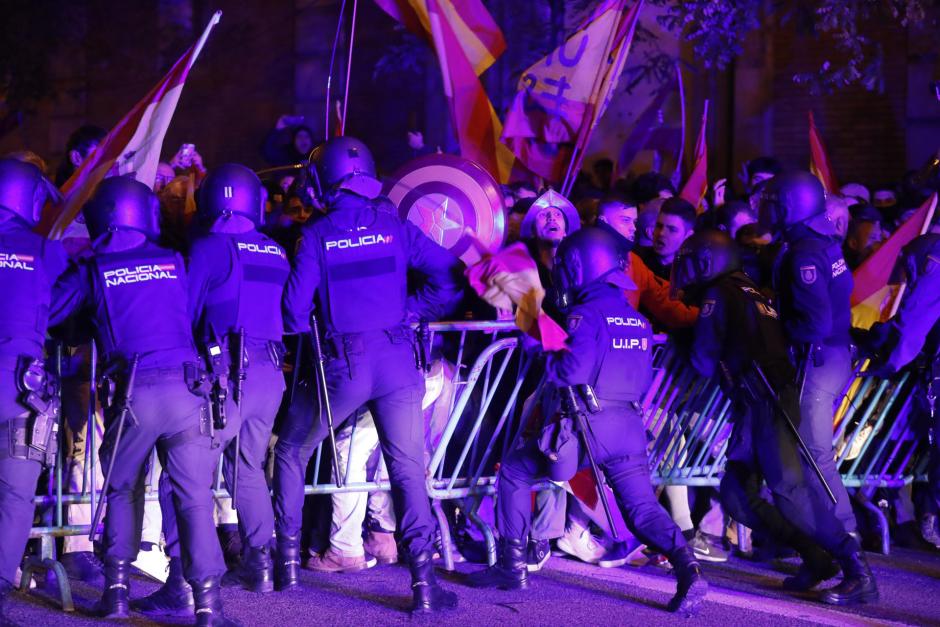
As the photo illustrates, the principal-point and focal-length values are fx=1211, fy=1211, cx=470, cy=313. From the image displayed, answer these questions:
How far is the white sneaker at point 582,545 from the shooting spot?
6.98 meters

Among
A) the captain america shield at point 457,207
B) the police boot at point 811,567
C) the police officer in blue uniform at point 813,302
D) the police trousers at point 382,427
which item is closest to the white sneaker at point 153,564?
the police trousers at point 382,427

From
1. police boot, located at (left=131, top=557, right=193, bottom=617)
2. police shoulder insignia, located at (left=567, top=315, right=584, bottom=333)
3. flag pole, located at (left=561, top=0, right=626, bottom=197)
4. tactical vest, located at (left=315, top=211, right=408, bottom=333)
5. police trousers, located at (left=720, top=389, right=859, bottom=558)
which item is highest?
flag pole, located at (left=561, top=0, right=626, bottom=197)

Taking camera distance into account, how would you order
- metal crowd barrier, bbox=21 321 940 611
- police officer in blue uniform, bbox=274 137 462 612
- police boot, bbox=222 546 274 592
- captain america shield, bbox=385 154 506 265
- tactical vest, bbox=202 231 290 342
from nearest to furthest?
tactical vest, bbox=202 231 290 342
police officer in blue uniform, bbox=274 137 462 612
police boot, bbox=222 546 274 592
metal crowd barrier, bbox=21 321 940 611
captain america shield, bbox=385 154 506 265

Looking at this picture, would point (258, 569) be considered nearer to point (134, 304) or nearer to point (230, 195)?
point (134, 304)

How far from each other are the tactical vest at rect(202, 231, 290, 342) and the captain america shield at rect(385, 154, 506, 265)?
1076 millimetres

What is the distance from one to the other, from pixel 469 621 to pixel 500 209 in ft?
7.43

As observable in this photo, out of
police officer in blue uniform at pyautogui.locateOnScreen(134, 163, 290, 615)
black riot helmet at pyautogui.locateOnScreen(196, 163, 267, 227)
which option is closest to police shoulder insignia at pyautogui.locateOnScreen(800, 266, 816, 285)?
police officer in blue uniform at pyautogui.locateOnScreen(134, 163, 290, 615)

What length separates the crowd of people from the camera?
536 centimetres

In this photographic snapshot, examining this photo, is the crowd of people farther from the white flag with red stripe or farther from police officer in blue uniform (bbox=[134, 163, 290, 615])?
the white flag with red stripe

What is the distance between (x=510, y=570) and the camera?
628 centimetres

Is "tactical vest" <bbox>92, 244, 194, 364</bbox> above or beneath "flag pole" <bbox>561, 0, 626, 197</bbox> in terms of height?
beneath

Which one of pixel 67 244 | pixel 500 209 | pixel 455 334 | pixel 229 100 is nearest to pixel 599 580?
pixel 455 334

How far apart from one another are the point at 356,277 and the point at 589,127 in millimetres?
2386

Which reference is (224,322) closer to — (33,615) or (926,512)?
(33,615)
